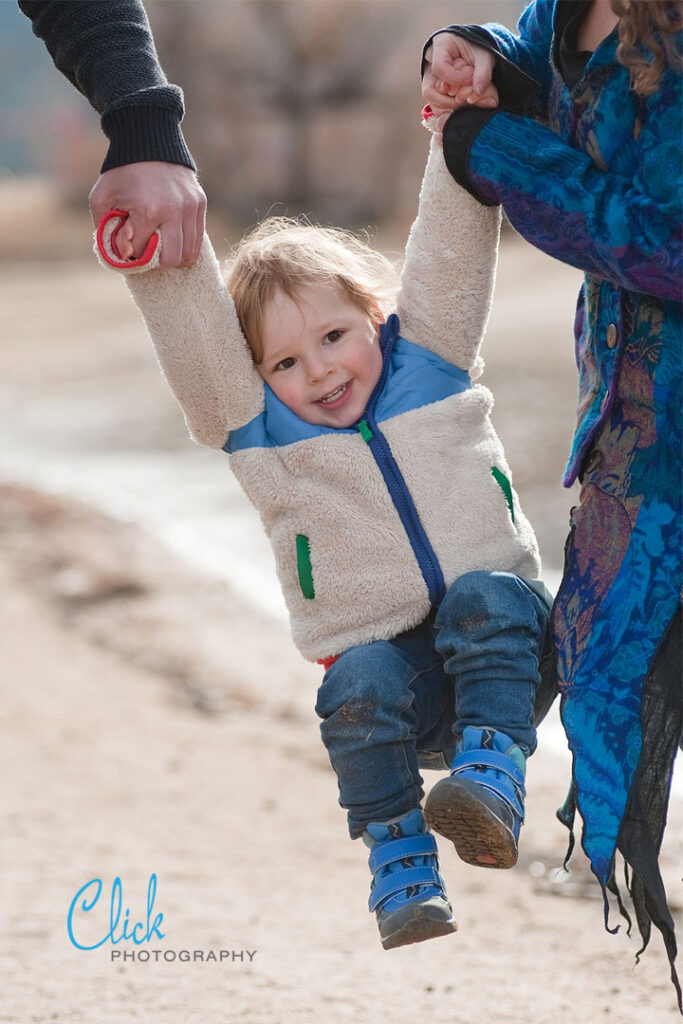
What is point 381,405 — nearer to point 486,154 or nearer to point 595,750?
point 486,154

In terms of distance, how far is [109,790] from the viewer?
15.3ft

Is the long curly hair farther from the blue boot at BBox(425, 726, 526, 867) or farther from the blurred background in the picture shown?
the blurred background

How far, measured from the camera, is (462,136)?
1934 mm

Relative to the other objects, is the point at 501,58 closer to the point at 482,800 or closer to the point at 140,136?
the point at 140,136

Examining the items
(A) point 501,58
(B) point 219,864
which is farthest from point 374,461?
(B) point 219,864

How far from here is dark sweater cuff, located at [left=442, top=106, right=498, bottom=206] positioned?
191 centimetres

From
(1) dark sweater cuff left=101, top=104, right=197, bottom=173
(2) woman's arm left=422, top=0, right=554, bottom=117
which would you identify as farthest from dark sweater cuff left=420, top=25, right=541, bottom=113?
(1) dark sweater cuff left=101, top=104, right=197, bottom=173

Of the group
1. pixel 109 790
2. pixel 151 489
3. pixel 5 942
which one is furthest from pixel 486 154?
pixel 151 489

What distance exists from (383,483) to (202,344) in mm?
338

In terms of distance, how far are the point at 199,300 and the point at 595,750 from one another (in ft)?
2.83

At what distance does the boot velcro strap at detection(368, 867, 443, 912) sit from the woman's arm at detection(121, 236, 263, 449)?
701 millimetres


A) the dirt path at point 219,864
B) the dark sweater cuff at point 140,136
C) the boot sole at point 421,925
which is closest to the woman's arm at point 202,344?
the dark sweater cuff at point 140,136

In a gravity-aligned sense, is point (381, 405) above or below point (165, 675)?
above

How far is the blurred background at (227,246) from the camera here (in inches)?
340
